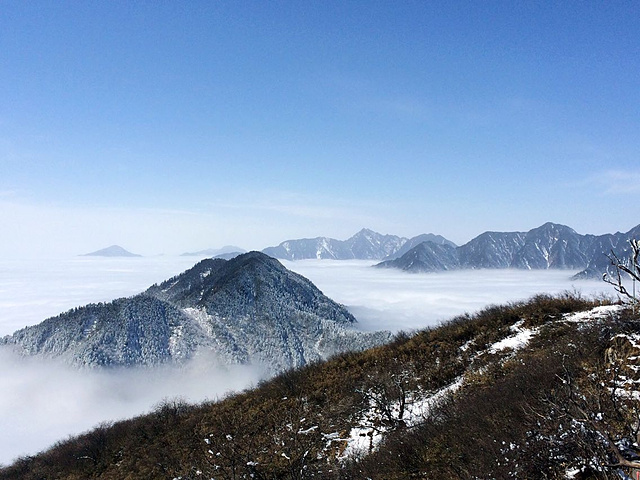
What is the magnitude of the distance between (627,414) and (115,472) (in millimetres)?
24011

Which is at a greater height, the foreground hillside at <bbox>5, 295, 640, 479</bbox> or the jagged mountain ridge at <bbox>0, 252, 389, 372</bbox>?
the foreground hillside at <bbox>5, 295, 640, 479</bbox>

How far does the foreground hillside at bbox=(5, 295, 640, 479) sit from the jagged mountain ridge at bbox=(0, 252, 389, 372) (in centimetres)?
11558

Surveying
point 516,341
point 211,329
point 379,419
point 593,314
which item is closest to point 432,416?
point 379,419

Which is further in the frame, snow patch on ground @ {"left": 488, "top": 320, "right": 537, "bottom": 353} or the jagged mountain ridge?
the jagged mountain ridge

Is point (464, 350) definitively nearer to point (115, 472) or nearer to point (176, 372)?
A: point (115, 472)

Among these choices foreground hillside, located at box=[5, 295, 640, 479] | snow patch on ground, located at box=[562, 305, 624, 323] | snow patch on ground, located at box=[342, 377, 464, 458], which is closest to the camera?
foreground hillside, located at box=[5, 295, 640, 479]

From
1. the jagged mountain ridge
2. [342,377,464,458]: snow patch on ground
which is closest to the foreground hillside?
[342,377,464,458]: snow patch on ground

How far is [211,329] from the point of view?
501ft

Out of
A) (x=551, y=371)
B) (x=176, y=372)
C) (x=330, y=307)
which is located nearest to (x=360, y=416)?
(x=551, y=371)

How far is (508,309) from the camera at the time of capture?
24.7m

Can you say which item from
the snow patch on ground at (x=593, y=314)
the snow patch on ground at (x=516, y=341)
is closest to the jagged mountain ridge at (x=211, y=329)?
the snow patch on ground at (x=516, y=341)

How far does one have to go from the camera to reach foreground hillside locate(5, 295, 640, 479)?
Answer: 7.57 m

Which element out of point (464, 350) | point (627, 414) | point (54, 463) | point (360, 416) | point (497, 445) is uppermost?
point (627, 414)

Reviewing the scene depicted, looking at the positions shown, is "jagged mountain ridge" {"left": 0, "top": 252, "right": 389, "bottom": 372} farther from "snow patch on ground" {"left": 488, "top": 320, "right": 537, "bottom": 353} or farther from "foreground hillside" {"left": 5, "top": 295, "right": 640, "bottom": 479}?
"snow patch on ground" {"left": 488, "top": 320, "right": 537, "bottom": 353}
